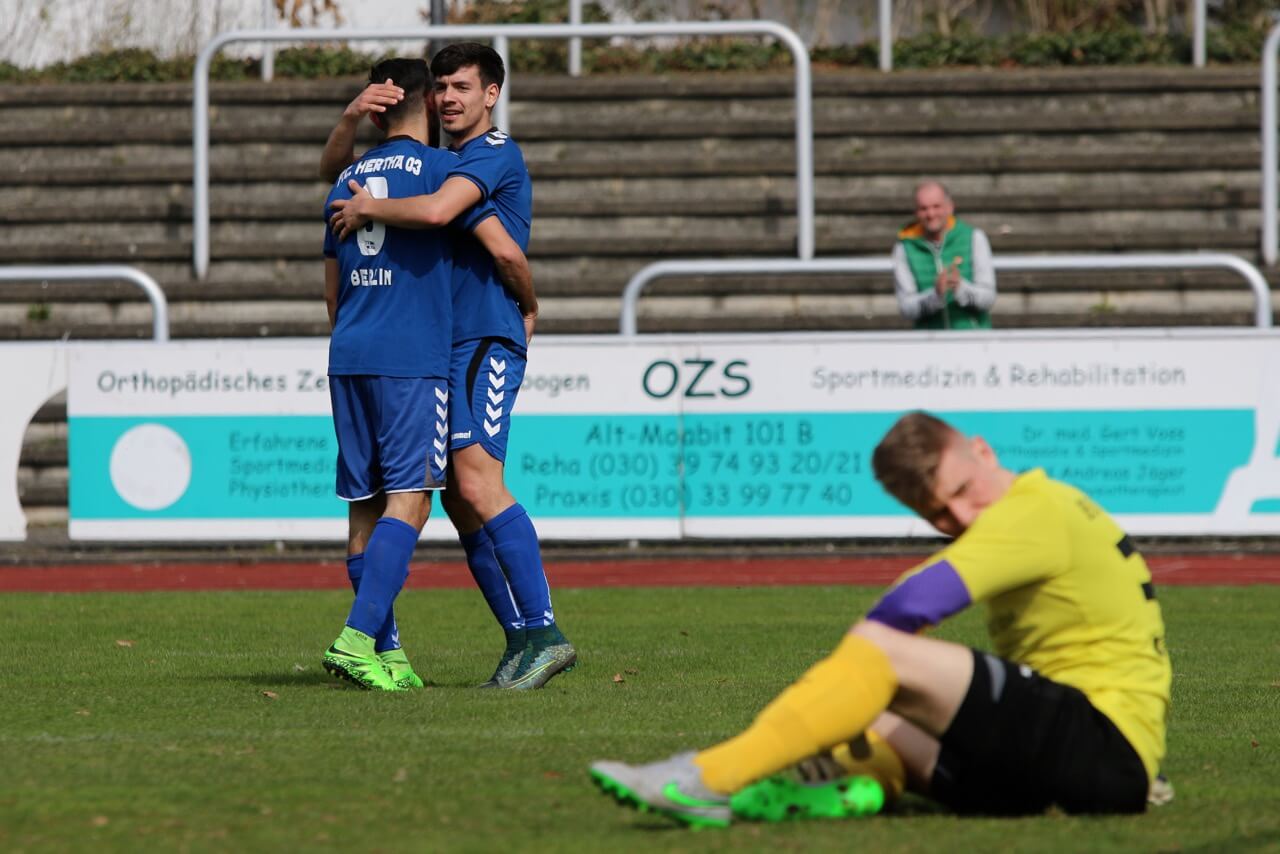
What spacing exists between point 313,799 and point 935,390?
906 cm

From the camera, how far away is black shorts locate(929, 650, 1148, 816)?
14.4ft

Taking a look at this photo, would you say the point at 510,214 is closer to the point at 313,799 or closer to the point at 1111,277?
the point at 313,799

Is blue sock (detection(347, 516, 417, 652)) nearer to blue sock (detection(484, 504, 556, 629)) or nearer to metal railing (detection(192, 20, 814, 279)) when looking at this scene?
blue sock (detection(484, 504, 556, 629))

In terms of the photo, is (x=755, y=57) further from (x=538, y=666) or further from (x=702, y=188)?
(x=538, y=666)

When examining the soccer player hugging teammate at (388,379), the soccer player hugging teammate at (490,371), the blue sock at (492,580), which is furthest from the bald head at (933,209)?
the blue sock at (492,580)

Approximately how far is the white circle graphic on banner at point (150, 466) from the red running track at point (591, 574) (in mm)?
479

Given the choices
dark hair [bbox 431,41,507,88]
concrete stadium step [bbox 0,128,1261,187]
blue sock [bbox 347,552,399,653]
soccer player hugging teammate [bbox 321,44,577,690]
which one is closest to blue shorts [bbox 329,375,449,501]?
soccer player hugging teammate [bbox 321,44,577,690]

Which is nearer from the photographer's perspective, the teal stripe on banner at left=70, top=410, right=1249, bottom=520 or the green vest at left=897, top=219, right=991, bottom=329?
the teal stripe on banner at left=70, top=410, right=1249, bottom=520

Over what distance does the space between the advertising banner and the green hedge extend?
7834mm

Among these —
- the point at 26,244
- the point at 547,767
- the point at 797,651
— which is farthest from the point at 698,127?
the point at 547,767

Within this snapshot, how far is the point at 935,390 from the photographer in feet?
43.5

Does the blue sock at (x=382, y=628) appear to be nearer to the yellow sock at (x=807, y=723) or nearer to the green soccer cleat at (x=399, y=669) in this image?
the green soccer cleat at (x=399, y=669)

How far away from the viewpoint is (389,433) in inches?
267

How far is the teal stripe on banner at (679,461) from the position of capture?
13.2m
